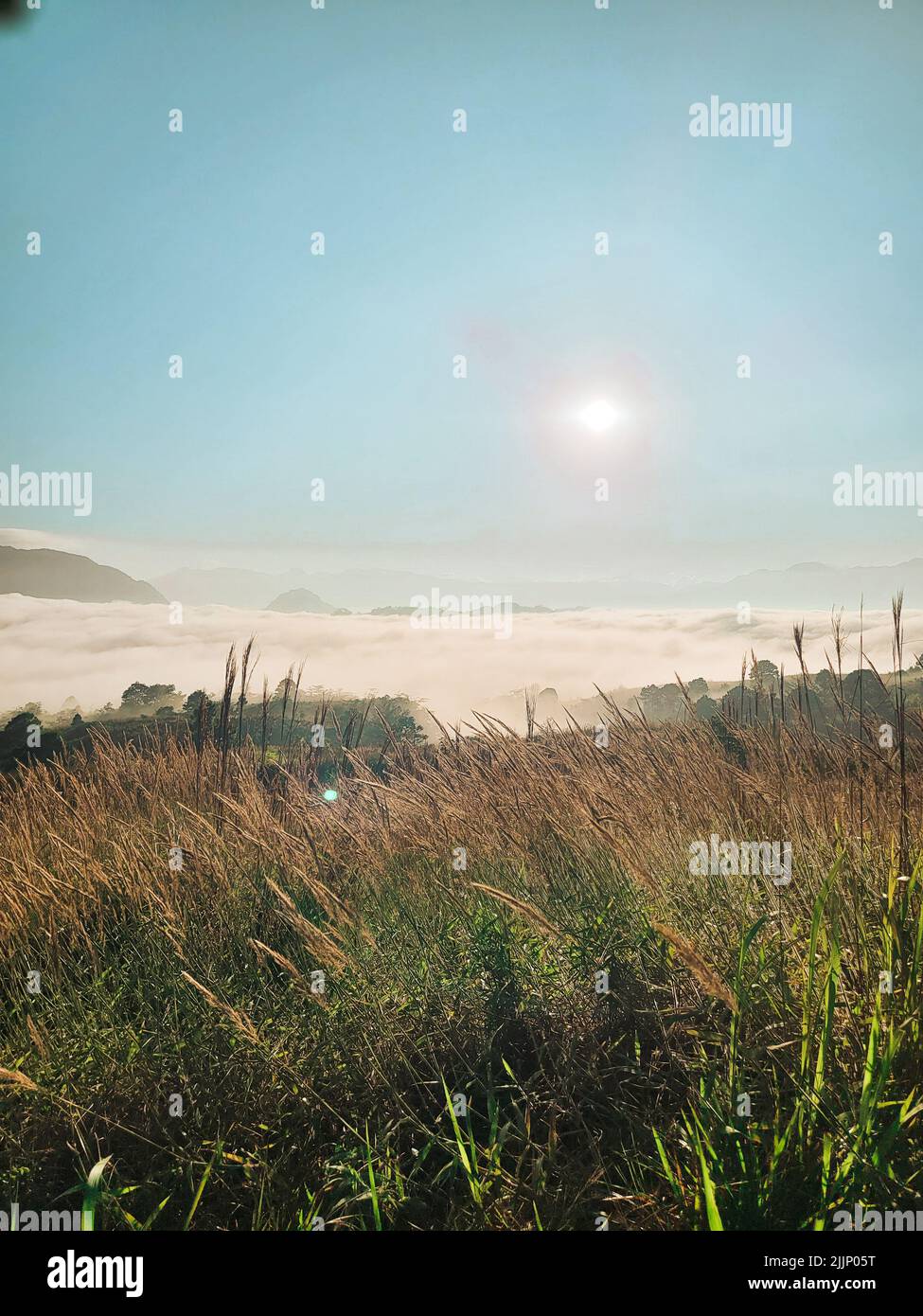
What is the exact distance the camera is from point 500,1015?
2.54 metres

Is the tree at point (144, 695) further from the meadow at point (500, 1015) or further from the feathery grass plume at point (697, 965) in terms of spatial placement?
the feathery grass plume at point (697, 965)

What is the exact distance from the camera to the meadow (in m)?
1.94

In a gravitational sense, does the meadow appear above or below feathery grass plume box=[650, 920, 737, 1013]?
below

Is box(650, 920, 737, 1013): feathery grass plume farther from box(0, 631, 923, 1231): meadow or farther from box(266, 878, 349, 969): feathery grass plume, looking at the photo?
box(266, 878, 349, 969): feathery grass plume

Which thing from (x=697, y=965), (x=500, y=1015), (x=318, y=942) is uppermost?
(x=697, y=965)

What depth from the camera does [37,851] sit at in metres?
4.63

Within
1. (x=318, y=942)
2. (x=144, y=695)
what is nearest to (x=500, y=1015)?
(x=318, y=942)

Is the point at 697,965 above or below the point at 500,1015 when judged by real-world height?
above

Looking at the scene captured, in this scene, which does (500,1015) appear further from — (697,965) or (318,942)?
(697,965)

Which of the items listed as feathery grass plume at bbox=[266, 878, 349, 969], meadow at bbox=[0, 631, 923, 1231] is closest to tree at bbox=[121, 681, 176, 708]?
meadow at bbox=[0, 631, 923, 1231]
